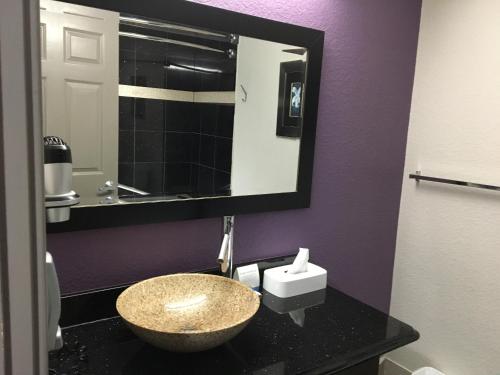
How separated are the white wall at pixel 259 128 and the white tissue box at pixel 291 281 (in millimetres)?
306

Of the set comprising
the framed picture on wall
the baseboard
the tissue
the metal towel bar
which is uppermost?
the framed picture on wall

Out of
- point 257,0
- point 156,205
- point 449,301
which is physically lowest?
point 449,301

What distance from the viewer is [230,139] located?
1.51 meters

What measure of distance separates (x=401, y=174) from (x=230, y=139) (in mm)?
998

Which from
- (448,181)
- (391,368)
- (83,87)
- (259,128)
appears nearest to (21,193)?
(83,87)

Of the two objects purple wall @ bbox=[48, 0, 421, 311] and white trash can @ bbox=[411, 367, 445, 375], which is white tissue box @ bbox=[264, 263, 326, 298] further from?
white trash can @ bbox=[411, 367, 445, 375]

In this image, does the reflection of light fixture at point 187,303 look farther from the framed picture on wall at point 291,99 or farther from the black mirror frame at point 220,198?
the framed picture on wall at point 291,99

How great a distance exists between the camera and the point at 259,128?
1.58 meters

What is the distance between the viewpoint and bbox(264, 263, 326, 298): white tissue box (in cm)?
152

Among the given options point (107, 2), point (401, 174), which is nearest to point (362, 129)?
point (401, 174)

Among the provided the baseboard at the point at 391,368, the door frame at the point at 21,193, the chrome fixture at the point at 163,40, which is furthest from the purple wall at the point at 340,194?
the door frame at the point at 21,193

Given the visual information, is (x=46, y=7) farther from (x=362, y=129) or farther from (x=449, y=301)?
(x=449, y=301)

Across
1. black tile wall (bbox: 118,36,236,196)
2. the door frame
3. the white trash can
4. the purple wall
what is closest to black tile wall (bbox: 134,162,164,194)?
black tile wall (bbox: 118,36,236,196)

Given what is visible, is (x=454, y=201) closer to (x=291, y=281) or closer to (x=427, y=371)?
(x=427, y=371)
